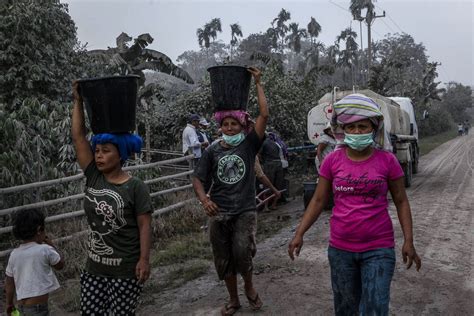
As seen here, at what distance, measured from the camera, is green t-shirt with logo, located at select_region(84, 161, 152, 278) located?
2959 mm

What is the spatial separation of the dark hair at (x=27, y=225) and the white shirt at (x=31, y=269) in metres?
0.08

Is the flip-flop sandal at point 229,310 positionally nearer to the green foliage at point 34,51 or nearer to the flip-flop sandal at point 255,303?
the flip-flop sandal at point 255,303

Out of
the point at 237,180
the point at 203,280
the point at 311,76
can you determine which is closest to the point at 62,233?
the point at 203,280

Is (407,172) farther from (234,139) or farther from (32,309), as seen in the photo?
(32,309)

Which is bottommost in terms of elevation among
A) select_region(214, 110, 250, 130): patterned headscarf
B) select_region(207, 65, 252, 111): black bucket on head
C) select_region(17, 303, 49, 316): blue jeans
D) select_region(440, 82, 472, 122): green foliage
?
select_region(17, 303, 49, 316): blue jeans

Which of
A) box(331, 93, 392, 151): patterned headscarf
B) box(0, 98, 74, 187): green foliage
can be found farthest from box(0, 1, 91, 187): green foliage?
box(331, 93, 392, 151): patterned headscarf

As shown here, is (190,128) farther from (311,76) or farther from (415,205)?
(311,76)

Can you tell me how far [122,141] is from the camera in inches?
121

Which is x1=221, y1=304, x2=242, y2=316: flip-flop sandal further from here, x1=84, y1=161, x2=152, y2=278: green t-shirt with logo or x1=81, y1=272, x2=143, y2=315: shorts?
x1=84, y1=161, x2=152, y2=278: green t-shirt with logo

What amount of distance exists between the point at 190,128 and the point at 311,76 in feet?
35.2

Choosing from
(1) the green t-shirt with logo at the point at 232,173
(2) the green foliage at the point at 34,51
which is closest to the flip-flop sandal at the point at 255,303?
(1) the green t-shirt with logo at the point at 232,173

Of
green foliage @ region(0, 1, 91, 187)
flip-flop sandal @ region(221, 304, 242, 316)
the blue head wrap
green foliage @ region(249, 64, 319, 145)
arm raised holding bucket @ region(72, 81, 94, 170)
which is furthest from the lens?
green foliage @ region(249, 64, 319, 145)

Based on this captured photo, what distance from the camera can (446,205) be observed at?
9.41 meters

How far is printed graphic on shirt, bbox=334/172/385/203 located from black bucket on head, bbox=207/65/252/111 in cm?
A: 130
